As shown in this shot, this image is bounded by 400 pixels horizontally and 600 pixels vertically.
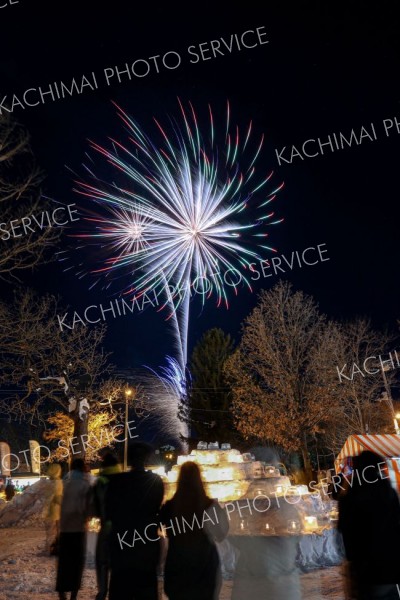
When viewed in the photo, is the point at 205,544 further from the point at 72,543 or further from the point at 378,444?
the point at 378,444

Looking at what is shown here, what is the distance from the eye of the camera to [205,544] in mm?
3969

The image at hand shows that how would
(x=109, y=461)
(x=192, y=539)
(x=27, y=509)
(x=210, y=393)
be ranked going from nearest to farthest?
(x=192, y=539) → (x=109, y=461) → (x=27, y=509) → (x=210, y=393)

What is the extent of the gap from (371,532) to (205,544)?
1.35m

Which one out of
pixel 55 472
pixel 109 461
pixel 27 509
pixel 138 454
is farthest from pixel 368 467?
pixel 27 509

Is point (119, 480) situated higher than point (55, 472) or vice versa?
point (55, 472)

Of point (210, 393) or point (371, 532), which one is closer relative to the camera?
point (371, 532)

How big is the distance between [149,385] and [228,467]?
37.4 m

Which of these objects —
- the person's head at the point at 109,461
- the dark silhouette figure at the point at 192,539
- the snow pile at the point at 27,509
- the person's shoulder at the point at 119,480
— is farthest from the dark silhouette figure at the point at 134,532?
the snow pile at the point at 27,509

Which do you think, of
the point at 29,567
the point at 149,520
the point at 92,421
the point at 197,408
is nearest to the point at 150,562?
the point at 149,520

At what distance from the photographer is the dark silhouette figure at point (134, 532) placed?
4.17 m

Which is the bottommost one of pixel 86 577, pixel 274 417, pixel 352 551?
pixel 86 577

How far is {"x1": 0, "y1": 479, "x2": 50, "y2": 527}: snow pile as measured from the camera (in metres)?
16.9

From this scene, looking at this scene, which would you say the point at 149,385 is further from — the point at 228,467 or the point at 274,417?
the point at 228,467

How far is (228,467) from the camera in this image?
13.3m
